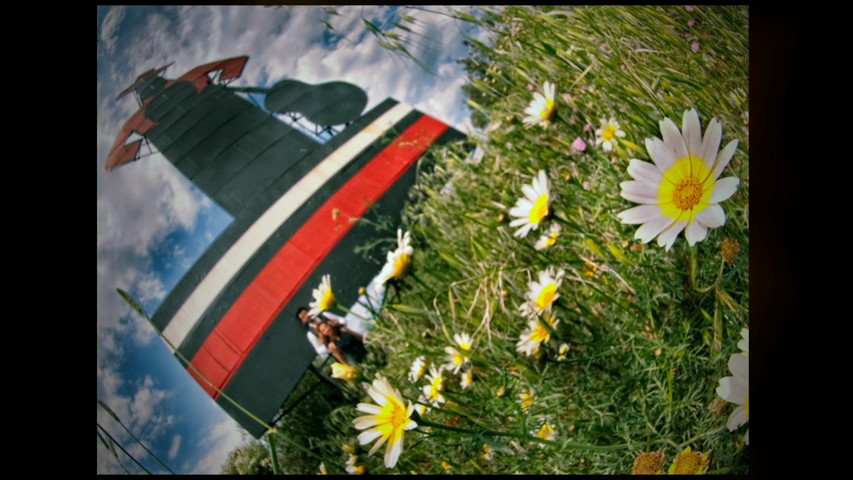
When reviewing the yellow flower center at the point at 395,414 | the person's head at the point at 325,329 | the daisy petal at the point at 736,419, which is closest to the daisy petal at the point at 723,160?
the daisy petal at the point at 736,419

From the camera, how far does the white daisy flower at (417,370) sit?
1.06 meters

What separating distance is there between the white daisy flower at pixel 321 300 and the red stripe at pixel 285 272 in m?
0.03

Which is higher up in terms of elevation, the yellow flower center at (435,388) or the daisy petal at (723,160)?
the daisy petal at (723,160)

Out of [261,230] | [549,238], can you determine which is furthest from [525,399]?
[261,230]

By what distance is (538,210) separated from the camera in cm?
93

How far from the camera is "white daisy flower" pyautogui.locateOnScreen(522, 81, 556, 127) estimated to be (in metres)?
1.04

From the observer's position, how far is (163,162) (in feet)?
3.15

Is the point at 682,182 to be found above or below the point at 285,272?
above

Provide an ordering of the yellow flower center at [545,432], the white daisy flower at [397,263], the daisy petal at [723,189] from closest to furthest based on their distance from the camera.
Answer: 1. the daisy petal at [723,189]
2. the yellow flower center at [545,432]
3. the white daisy flower at [397,263]

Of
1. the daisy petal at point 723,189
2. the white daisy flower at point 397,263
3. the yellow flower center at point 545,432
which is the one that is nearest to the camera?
the daisy petal at point 723,189

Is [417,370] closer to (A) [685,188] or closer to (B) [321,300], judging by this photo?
(B) [321,300]

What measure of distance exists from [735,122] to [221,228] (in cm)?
83

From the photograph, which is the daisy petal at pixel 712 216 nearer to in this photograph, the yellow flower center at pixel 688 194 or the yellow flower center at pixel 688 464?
the yellow flower center at pixel 688 194

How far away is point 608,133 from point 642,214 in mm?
255
